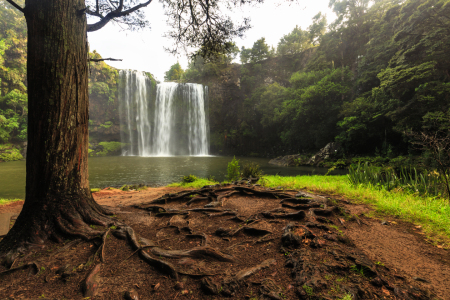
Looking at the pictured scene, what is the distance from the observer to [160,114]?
34.2 meters

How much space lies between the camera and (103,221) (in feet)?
11.1

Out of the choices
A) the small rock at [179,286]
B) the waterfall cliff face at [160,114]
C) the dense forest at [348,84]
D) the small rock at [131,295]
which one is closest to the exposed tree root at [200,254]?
the small rock at [179,286]

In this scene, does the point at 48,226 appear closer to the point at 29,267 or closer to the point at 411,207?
the point at 29,267


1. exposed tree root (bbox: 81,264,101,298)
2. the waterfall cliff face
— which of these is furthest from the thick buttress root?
the waterfall cliff face

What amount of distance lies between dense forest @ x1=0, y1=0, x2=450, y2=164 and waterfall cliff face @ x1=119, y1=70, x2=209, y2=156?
2.61 meters

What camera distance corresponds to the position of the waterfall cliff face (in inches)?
1340

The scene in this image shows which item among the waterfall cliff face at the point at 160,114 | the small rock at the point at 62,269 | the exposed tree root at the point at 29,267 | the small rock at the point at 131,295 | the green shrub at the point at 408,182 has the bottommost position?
the small rock at the point at 131,295

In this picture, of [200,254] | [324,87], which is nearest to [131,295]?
[200,254]

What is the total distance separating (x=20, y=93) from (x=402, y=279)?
119 ft

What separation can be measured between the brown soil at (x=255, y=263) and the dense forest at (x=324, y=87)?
17.3 feet

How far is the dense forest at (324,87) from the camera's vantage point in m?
14.0

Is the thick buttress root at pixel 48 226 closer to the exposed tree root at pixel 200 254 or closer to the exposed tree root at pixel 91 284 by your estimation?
the exposed tree root at pixel 91 284

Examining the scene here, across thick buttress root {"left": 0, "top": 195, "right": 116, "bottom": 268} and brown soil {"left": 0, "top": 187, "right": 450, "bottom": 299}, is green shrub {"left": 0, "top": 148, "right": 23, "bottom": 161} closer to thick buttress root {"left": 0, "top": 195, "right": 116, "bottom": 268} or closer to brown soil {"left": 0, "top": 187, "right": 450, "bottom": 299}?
thick buttress root {"left": 0, "top": 195, "right": 116, "bottom": 268}

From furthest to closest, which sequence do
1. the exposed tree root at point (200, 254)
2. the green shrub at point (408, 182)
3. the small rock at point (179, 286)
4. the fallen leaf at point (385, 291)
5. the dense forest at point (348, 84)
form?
the dense forest at point (348, 84) < the green shrub at point (408, 182) < the exposed tree root at point (200, 254) < the small rock at point (179, 286) < the fallen leaf at point (385, 291)
